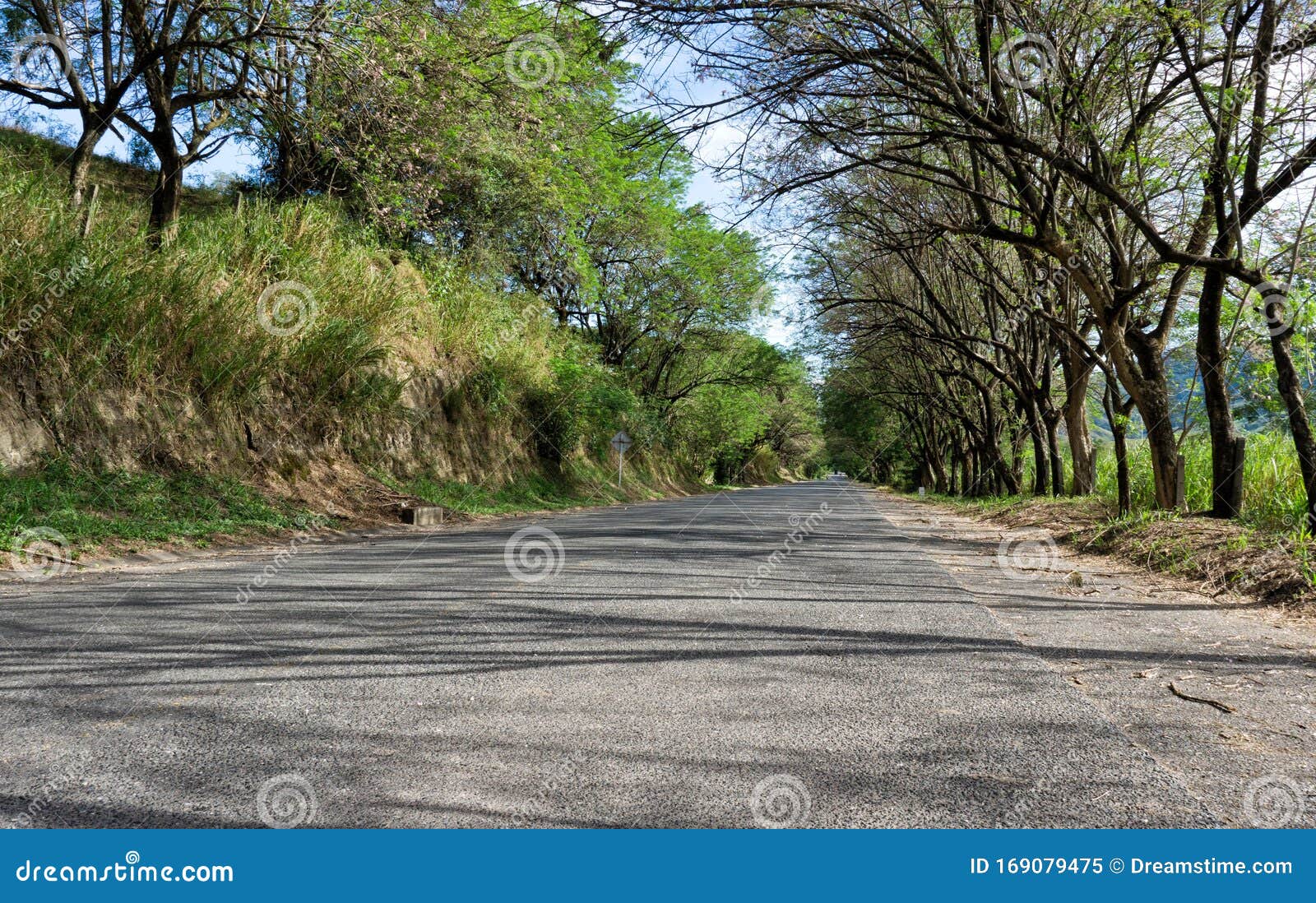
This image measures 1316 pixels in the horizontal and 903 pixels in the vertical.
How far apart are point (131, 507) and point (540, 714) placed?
8.49 m

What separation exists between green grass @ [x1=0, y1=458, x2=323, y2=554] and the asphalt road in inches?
88.0

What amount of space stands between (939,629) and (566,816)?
348 centimetres

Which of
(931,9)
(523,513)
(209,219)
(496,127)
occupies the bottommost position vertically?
(523,513)

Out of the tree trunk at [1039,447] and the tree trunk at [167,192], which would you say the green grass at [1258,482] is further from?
the tree trunk at [167,192]

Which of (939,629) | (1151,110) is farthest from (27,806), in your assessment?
(1151,110)

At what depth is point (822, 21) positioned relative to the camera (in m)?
8.26

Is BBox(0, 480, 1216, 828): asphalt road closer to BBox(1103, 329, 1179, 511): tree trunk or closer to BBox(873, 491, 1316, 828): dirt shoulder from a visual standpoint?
BBox(873, 491, 1316, 828): dirt shoulder

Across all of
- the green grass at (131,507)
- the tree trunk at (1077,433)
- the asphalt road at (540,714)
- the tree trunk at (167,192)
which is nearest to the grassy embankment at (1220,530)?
the asphalt road at (540,714)

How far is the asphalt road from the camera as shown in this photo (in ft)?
7.82

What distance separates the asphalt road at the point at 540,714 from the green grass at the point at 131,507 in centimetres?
224

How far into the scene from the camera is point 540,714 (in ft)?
10.6

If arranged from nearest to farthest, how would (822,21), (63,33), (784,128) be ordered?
(822,21) < (784,128) < (63,33)

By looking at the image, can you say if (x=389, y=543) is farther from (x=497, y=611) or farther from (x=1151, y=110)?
(x=1151, y=110)

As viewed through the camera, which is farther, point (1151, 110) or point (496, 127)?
point (496, 127)
